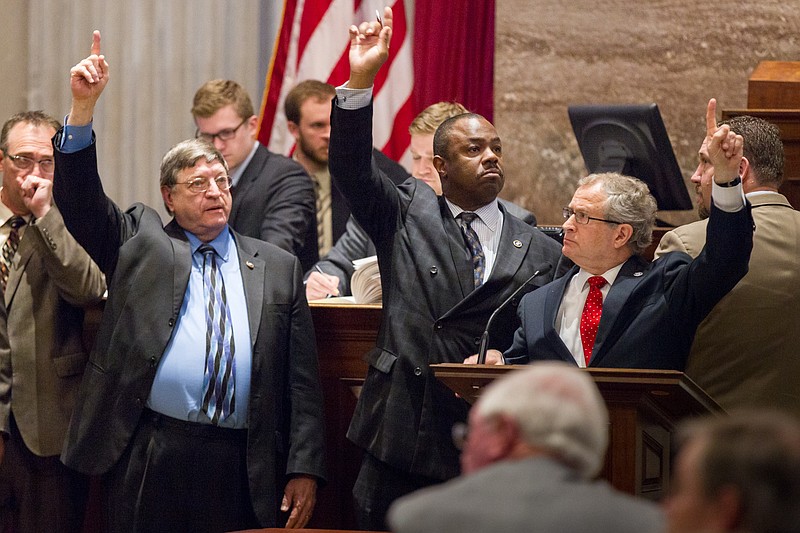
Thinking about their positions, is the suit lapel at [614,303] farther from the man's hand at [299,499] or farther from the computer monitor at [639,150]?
the computer monitor at [639,150]

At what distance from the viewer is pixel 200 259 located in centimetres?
415

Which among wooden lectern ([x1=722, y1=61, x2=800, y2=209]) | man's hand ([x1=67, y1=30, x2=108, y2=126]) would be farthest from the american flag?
man's hand ([x1=67, y1=30, x2=108, y2=126])

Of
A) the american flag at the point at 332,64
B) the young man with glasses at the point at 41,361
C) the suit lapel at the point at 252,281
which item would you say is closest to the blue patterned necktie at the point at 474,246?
the suit lapel at the point at 252,281

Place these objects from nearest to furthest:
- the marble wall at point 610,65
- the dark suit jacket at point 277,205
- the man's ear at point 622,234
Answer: the man's ear at point 622,234 → the dark suit jacket at point 277,205 → the marble wall at point 610,65

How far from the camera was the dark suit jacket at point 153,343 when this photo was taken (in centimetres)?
396

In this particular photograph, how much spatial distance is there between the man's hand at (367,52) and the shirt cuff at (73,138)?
770mm

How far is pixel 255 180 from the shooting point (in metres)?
5.29

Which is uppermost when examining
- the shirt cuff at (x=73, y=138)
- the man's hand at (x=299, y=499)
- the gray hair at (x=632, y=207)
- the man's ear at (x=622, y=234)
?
the shirt cuff at (x=73, y=138)

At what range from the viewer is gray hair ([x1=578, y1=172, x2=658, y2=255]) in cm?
375

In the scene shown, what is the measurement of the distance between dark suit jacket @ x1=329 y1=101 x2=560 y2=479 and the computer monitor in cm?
90

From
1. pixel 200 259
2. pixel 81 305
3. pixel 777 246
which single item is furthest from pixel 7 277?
pixel 777 246

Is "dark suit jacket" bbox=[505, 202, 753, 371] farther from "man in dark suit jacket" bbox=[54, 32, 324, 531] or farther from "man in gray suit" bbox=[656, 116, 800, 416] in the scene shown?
"man in dark suit jacket" bbox=[54, 32, 324, 531]

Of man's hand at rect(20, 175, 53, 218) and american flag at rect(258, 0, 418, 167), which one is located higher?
american flag at rect(258, 0, 418, 167)

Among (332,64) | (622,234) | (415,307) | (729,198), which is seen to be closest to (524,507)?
(729,198)
